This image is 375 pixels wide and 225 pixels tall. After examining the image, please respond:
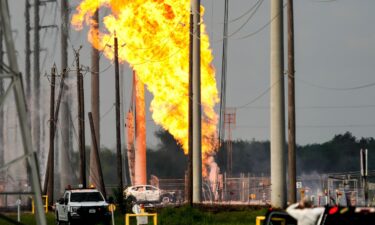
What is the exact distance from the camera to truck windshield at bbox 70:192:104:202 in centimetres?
5000

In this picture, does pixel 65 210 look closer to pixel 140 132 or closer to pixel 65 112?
pixel 140 132

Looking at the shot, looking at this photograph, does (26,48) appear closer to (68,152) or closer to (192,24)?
(68,152)

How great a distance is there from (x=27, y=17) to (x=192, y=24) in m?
63.5

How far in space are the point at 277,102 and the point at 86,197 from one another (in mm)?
11607

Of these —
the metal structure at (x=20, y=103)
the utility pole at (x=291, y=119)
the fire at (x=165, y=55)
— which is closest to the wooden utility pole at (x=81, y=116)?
the fire at (x=165, y=55)

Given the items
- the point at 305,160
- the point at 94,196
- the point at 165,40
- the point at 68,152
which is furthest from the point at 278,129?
the point at 305,160

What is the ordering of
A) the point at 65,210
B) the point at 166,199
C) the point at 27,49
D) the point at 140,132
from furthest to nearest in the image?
the point at 27,49
the point at 140,132
the point at 166,199
the point at 65,210

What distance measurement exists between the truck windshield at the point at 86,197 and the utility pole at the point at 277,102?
948 cm

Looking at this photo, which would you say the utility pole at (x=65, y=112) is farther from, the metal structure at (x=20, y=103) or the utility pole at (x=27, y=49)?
the metal structure at (x=20, y=103)

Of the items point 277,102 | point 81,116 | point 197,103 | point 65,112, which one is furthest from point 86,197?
point 65,112

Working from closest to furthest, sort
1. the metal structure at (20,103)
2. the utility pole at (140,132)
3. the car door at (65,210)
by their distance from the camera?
1. the metal structure at (20,103)
2. the car door at (65,210)
3. the utility pole at (140,132)

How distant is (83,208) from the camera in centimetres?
4884

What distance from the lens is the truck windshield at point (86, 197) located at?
50000 millimetres

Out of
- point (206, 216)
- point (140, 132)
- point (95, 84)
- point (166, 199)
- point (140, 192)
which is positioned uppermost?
point (95, 84)
